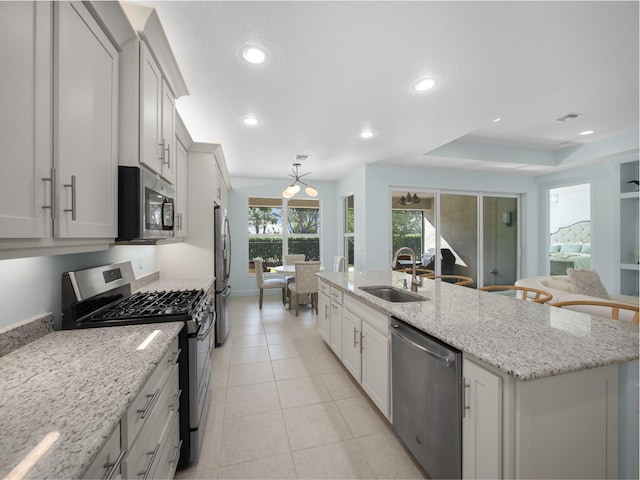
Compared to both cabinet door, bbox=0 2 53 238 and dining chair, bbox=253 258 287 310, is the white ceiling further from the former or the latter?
dining chair, bbox=253 258 287 310

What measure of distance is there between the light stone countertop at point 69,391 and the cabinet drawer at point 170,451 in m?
0.48

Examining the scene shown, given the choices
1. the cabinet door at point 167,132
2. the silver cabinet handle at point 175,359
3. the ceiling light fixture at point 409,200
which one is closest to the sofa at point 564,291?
the ceiling light fixture at point 409,200

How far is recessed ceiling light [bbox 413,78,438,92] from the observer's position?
2.24 metres

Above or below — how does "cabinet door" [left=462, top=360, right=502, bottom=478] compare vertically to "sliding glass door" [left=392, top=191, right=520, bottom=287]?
below

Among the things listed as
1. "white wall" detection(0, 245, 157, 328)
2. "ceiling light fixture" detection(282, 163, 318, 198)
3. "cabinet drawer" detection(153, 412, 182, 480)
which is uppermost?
"ceiling light fixture" detection(282, 163, 318, 198)

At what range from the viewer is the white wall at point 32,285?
1135mm

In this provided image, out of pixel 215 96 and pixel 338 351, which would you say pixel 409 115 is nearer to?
pixel 215 96

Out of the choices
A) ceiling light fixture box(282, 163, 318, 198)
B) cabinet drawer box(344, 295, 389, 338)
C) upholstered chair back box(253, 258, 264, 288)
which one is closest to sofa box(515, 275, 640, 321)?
cabinet drawer box(344, 295, 389, 338)

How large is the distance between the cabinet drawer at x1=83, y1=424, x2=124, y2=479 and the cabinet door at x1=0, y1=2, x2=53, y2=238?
65 cm

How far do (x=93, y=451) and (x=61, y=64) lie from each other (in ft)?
4.04

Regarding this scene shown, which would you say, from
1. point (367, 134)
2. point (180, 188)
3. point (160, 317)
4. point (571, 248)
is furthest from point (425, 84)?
point (571, 248)

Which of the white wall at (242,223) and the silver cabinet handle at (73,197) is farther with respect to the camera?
the white wall at (242,223)

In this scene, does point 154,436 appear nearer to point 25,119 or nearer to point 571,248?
point 25,119

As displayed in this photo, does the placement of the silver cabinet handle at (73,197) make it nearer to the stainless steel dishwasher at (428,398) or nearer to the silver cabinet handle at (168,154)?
the silver cabinet handle at (168,154)
